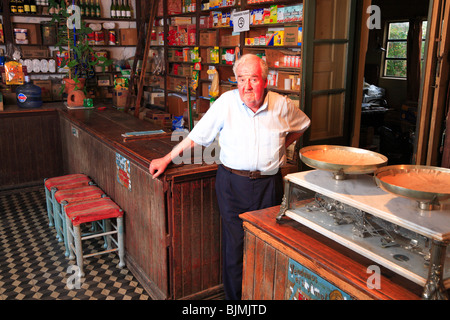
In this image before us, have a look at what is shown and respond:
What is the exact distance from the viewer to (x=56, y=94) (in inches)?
263

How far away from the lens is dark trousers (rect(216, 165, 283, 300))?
230 centimetres

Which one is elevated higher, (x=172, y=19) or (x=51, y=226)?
(x=172, y=19)

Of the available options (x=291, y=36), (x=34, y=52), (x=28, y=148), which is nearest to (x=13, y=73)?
(x=28, y=148)

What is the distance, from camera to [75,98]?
5129 mm

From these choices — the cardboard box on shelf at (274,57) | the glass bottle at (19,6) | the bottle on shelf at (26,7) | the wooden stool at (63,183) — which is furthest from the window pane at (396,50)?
the wooden stool at (63,183)

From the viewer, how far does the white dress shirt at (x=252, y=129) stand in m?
2.23

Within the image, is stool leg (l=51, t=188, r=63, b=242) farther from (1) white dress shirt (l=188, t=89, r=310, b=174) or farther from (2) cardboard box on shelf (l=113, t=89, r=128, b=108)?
(2) cardboard box on shelf (l=113, t=89, r=128, b=108)

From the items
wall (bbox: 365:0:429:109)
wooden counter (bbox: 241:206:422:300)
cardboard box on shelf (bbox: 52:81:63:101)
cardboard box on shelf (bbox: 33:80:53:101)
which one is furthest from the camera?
wall (bbox: 365:0:429:109)

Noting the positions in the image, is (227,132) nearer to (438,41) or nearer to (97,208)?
(97,208)

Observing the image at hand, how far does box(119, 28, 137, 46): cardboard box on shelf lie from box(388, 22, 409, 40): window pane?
5985 mm

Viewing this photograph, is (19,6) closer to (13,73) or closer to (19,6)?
(19,6)

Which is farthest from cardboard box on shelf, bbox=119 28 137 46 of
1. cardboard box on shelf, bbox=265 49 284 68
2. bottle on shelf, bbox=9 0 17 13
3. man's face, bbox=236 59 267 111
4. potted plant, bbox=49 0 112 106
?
man's face, bbox=236 59 267 111

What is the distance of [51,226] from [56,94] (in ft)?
10.7

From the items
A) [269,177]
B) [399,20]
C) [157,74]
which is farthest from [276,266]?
[399,20]
